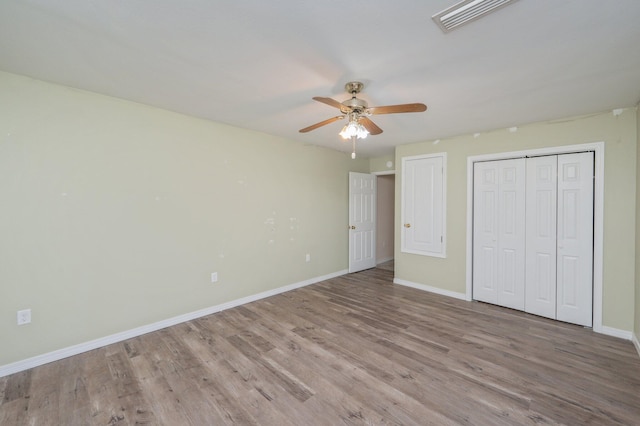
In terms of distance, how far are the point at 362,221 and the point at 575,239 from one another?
3106mm

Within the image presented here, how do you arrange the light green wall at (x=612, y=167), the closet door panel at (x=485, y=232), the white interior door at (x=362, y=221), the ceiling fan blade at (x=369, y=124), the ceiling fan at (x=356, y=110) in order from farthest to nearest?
the white interior door at (x=362, y=221), the closet door panel at (x=485, y=232), the light green wall at (x=612, y=167), the ceiling fan blade at (x=369, y=124), the ceiling fan at (x=356, y=110)

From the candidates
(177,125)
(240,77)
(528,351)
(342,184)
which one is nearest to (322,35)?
(240,77)

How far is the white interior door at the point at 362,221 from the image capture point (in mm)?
5160

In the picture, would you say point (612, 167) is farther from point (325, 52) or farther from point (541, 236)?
point (325, 52)

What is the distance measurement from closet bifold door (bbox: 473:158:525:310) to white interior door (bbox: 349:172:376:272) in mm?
2067

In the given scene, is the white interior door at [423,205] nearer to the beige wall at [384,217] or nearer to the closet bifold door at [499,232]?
the closet bifold door at [499,232]

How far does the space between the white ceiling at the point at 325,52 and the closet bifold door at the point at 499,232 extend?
947mm

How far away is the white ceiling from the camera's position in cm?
142

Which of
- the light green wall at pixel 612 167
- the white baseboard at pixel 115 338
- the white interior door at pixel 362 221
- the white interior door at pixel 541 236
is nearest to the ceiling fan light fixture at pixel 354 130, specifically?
the light green wall at pixel 612 167

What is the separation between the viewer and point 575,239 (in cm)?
303

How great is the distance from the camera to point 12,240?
215 centimetres

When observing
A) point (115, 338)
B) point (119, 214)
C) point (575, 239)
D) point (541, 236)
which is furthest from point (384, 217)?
point (115, 338)

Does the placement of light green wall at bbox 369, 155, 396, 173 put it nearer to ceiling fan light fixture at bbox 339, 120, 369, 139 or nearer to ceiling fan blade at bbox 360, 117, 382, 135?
ceiling fan blade at bbox 360, 117, 382, 135

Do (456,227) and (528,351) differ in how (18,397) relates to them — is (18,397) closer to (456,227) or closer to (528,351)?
(528,351)
